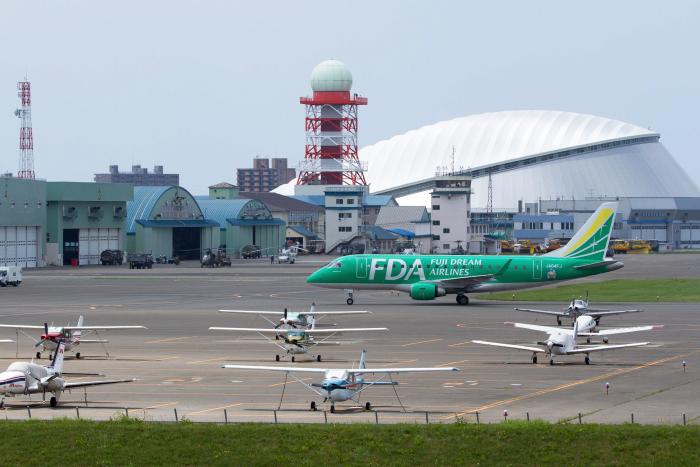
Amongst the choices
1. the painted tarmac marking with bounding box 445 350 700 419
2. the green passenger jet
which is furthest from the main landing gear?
the painted tarmac marking with bounding box 445 350 700 419

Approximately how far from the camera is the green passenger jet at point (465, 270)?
290 feet

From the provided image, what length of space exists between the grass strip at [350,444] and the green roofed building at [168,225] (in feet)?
471

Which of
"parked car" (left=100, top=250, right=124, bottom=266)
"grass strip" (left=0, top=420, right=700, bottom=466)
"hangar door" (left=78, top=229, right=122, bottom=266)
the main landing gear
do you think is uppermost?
"hangar door" (left=78, top=229, right=122, bottom=266)

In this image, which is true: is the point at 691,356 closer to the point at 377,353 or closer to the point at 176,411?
the point at 377,353

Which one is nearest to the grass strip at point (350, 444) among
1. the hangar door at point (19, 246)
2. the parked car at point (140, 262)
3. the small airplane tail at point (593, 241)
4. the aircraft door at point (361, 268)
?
the aircraft door at point (361, 268)

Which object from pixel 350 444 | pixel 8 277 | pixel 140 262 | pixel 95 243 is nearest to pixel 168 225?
pixel 95 243

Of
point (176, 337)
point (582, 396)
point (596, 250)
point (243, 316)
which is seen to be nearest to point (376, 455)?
point (582, 396)

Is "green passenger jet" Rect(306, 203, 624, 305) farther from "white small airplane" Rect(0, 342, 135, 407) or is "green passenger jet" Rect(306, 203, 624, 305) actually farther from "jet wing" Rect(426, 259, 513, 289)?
"white small airplane" Rect(0, 342, 135, 407)

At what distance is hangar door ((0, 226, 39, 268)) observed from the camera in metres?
149

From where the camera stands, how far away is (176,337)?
65.7 m

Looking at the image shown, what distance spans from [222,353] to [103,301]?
3664 cm

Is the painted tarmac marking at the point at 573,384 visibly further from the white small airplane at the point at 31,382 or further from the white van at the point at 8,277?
the white van at the point at 8,277

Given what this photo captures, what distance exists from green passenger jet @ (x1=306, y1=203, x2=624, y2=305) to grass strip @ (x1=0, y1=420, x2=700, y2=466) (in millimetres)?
51938

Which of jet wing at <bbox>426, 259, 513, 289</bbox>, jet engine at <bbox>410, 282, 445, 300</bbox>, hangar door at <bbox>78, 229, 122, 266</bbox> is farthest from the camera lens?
hangar door at <bbox>78, 229, 122, 266</bbox>
